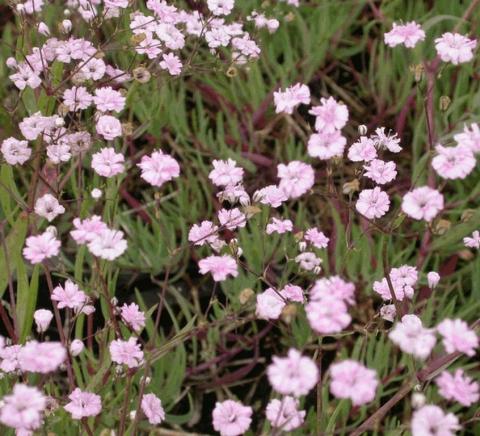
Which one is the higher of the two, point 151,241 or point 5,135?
point 5,135

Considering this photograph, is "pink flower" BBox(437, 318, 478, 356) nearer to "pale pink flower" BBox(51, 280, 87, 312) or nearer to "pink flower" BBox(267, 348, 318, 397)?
"pink flower" BBox(267, 348, 318, 397)

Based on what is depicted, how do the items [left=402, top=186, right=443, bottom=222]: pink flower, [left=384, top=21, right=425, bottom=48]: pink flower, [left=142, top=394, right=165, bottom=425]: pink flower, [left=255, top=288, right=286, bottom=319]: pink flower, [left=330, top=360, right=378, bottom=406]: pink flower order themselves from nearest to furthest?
[left=330, top=360, right=378, bottom=406]: pink flower, [left=402, top=186, right=443, bottom=222]: pink flower, [left=255, top=288, right=286, bottom=319]: pink flower, [left=142, top=394, right=165, bottom=425]: pink flower, [left=384, top=21, right=425, bottom=48]: pink flower

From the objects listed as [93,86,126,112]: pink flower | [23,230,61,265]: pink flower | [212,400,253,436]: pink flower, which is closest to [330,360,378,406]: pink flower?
[212,400,253,436]: pink flower

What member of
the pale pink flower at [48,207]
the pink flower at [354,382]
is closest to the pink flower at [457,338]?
the pink flower at [354,382]

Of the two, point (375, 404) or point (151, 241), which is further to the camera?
point (151, 241)

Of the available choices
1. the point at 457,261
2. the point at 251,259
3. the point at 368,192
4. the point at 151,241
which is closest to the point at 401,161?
the point at 457,261

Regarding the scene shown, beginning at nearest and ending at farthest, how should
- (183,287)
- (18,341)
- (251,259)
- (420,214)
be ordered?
1. (420,214)
2. (18,341)
3. (251,259)
4. (183,287)

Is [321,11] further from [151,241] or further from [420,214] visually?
[420,214]
